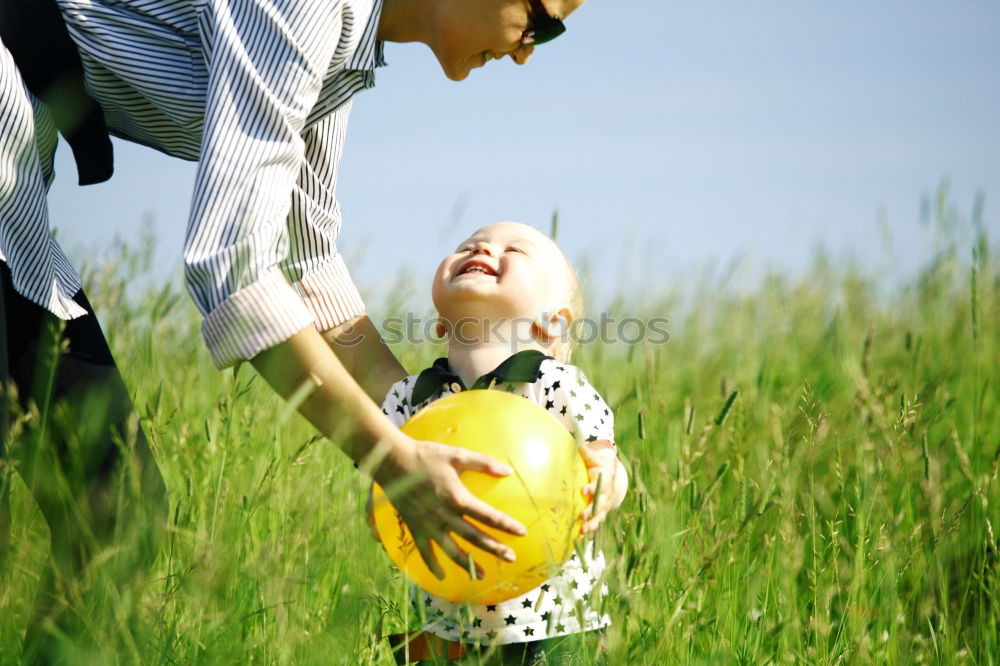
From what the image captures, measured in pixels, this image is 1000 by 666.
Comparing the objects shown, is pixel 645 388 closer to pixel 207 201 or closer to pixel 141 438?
pixel 141 438

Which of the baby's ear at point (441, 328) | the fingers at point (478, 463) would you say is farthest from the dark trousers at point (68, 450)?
the baby's ear at point (441, 328)

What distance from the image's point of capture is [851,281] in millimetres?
5109

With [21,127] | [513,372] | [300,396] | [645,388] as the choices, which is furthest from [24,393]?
[645,388]

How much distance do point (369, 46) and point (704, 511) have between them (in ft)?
5.17

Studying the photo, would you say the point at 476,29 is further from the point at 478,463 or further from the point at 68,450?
the point at 68,450

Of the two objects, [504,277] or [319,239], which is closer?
[504,277]

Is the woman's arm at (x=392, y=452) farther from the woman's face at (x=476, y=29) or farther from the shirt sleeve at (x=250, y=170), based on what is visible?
the woman's face at (x=476, y=29)

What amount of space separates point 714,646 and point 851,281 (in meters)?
3.37

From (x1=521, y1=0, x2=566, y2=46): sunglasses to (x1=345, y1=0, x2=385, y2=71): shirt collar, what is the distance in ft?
1.16

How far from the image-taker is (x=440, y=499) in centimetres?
176

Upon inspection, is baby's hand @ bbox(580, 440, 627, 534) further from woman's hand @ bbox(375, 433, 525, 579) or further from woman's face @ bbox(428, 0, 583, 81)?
woman's face @ bbox(428, 0, 583, 81)

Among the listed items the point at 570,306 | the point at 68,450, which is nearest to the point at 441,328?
the point at 570,306

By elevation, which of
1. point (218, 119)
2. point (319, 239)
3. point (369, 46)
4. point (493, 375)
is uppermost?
point (369, 46)

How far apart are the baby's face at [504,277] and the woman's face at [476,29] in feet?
1.44
